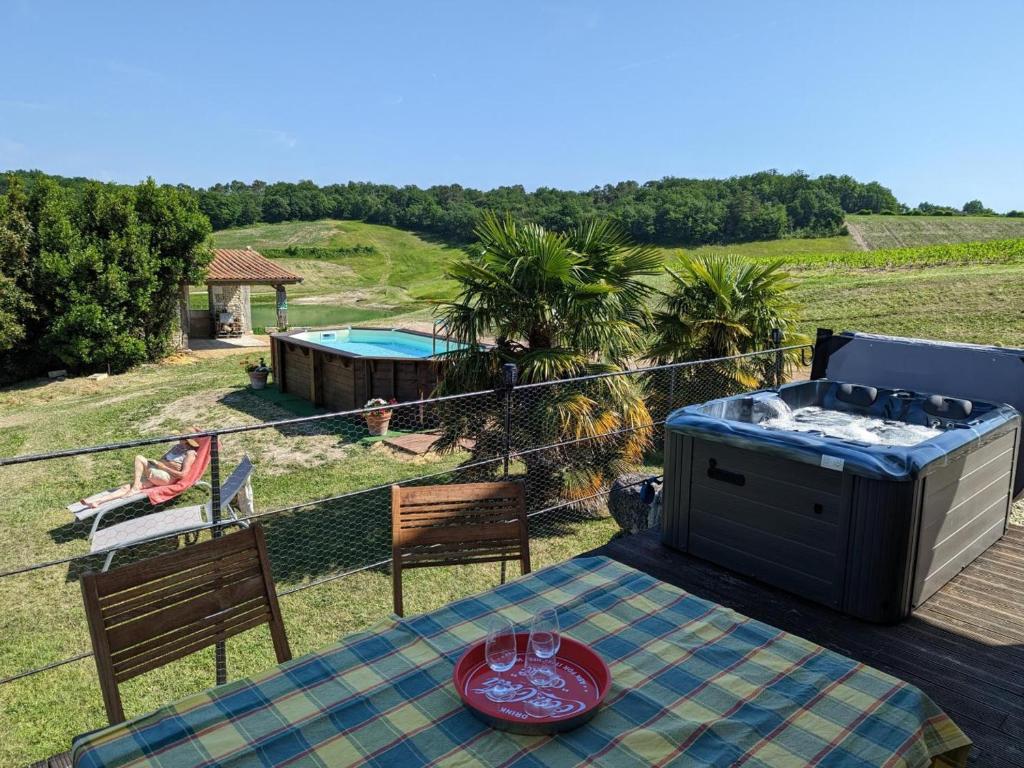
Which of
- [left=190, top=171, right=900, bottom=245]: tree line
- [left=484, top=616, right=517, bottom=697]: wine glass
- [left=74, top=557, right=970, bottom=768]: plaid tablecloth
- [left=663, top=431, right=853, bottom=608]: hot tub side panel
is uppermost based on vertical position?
[left=190, top=171, right=900, bottom=245]: tree line

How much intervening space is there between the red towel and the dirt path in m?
40.8

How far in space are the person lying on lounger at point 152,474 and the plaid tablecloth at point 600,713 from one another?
599 cm

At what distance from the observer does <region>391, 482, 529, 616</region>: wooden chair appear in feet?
8.64

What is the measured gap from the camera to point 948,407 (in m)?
4.97

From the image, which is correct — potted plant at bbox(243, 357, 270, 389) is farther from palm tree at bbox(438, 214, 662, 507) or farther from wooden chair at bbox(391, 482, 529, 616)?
wooden chair at bbox(391, 482, 529, 616)

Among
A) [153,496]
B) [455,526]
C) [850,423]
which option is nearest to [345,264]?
[153,496]

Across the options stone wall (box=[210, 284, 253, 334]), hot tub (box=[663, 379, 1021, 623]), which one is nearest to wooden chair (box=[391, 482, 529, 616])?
hot tub (box=[663, 379, 1021, 623])

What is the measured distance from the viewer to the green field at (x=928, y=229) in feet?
132

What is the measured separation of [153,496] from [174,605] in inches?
222

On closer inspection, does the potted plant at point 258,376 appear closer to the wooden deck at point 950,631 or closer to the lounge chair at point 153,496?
the lounge chair at point 153,496

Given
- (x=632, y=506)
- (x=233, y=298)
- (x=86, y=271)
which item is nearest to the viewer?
(x=632, y=506)

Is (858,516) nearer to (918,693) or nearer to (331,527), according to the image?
(918,693)

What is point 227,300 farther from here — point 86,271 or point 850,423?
point 850,423

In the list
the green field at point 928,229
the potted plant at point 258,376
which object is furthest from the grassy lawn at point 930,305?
the green field at point 928,229
